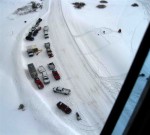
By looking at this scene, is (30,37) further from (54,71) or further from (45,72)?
(54,71)

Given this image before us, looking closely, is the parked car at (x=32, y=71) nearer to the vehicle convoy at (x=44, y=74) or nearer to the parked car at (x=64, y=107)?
the vehicle convoy at (x=44, y=74)

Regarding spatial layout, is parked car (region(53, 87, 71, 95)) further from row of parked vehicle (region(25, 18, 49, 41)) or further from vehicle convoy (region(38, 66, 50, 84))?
row of parked vehicle (region(25, 18, 49, 41))

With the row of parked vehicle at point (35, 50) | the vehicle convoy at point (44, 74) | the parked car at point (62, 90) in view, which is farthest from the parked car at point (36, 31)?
the parked car at point (62, 90)

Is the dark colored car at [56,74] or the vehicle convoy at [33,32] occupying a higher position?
the dark colored car at [56,74]

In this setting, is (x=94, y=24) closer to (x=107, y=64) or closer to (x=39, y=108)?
(x=107, y=64)

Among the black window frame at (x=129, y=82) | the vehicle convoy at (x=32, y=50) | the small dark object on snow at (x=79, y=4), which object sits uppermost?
the black window frame at (x=129, y=82)

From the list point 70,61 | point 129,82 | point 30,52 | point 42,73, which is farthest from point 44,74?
point 129,82

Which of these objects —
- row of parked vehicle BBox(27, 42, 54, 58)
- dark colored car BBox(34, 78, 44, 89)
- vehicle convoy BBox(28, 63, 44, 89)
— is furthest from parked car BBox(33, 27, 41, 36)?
dark colored car BBox(34, 78, 44, 89)

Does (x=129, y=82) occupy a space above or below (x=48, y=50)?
above
